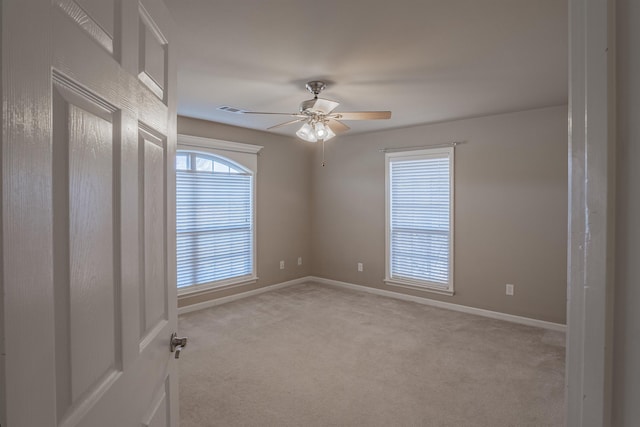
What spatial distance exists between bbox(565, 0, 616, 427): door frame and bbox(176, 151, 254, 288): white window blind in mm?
4496

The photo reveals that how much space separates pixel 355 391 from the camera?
A: 275 centimetres

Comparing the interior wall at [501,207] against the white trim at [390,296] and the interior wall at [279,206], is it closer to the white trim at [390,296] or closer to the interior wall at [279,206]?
the white trim at [390,296]

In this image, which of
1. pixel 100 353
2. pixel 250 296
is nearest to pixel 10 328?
pixel 100 353

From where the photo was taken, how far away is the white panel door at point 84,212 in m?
0.52

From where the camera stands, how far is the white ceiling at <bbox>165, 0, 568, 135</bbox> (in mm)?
2016

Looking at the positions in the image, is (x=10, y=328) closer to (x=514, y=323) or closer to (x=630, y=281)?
(x=630, y=281)

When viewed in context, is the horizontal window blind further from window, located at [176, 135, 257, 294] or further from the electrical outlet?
window, located at [176, 135, 257, 294]

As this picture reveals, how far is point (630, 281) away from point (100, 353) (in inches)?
37.8

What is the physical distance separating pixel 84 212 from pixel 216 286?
4.44m

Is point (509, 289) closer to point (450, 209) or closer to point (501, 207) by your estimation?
point (501, 207)

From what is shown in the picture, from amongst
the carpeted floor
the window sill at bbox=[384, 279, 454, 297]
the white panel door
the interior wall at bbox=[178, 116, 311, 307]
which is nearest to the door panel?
the white panel door

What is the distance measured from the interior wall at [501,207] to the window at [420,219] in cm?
12

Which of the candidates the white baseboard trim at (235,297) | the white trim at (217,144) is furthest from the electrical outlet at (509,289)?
the white trim at (217,144)

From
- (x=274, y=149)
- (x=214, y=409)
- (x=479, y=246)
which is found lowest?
(x=214, y=409)
